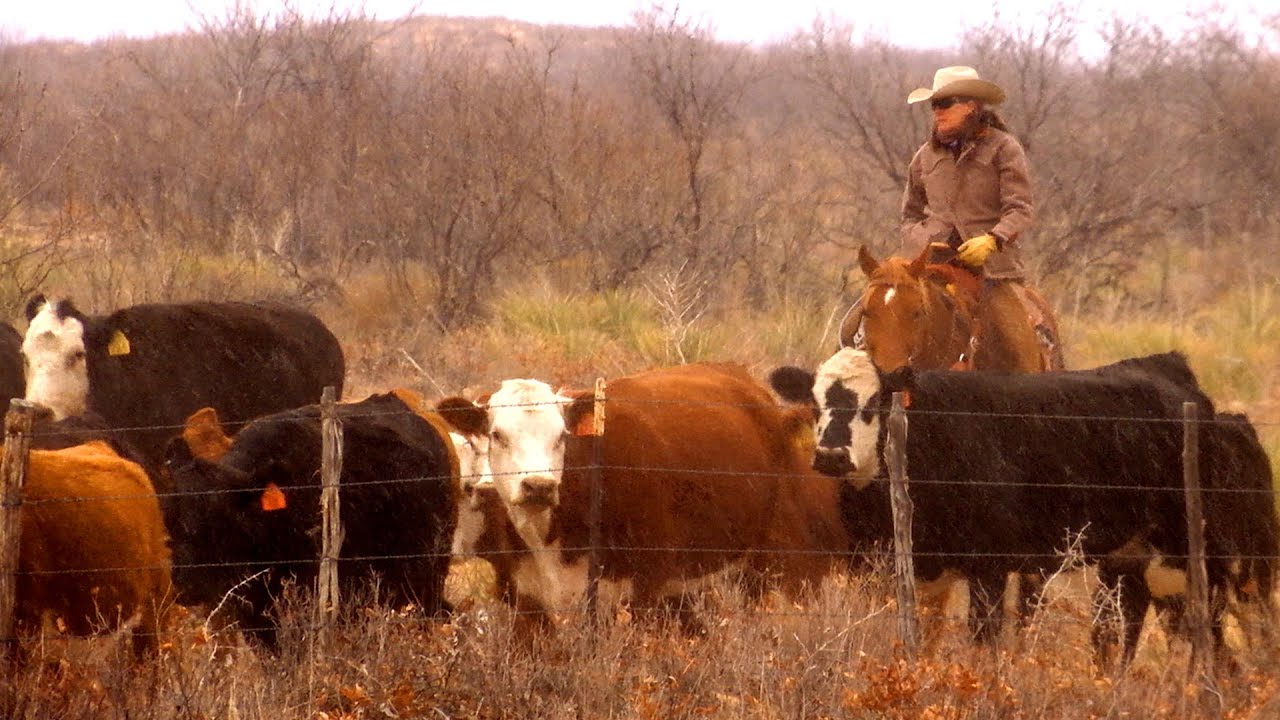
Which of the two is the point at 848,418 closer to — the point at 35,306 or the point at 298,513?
the point at 298,513

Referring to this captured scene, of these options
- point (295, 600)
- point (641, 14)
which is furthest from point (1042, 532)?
point (641, 14)

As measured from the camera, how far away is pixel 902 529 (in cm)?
668

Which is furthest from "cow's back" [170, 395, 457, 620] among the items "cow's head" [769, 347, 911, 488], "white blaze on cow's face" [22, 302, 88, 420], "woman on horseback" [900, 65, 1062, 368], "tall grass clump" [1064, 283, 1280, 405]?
"tall grass clump" [1064, 283, 1280, 405]

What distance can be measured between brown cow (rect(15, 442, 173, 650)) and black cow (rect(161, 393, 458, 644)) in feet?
0.41

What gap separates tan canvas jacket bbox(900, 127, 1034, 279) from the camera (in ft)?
31.9

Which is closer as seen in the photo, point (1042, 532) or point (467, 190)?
point (1042, 532)

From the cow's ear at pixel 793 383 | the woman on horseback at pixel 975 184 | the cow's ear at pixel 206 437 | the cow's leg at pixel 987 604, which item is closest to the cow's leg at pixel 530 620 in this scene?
the cow's ear at pixel 206 437

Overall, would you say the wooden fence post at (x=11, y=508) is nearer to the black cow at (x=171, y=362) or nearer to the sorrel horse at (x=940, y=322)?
the black cow at (x=171, y=362)

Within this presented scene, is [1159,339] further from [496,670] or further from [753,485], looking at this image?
[496,670]

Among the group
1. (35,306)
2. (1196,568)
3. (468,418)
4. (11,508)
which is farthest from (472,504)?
(35,306)

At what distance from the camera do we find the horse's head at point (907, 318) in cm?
873

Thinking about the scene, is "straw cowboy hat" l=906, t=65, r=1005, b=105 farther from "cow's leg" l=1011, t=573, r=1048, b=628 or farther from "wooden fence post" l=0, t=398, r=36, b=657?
"wooden fence post" l=0, t=398, r=36, b=657

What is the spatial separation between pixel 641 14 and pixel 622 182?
5.01 meters

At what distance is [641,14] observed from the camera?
77.4 feet
